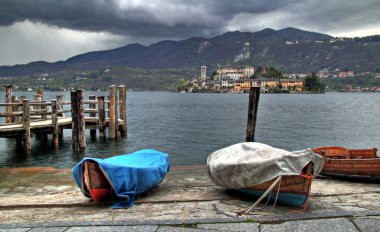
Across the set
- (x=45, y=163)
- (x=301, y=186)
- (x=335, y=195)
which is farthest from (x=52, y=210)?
(x=45, y=163)

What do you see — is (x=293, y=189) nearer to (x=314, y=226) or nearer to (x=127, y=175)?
(x=314, y=226)

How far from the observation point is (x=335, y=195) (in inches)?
408

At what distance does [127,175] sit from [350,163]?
27.5 ft

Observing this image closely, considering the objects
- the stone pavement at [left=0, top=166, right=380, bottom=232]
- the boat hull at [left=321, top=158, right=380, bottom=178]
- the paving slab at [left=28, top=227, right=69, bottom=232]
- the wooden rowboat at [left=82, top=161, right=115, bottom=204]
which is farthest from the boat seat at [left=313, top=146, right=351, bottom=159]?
the paving slab at [left=28, top=227, right=69, bottom=232]

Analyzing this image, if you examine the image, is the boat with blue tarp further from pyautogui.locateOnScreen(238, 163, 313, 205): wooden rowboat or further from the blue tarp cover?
the blue tarp cover

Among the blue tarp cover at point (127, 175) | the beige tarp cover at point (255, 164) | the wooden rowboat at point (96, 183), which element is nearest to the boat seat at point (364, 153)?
the beige tarp cover at point (255, 164)

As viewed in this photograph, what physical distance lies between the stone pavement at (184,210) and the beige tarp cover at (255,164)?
623 mm

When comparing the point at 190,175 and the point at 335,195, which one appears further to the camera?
the point at 190,175

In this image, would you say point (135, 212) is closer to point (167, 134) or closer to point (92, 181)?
point (92, 181)

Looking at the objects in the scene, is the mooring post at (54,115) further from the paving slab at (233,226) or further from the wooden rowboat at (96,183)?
the paving slab at (233,226)

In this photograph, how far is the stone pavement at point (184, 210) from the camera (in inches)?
287

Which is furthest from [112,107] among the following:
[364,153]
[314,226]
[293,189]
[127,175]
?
[314,226]

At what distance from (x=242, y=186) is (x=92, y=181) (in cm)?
412

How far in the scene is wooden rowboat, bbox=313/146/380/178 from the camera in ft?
41.6
